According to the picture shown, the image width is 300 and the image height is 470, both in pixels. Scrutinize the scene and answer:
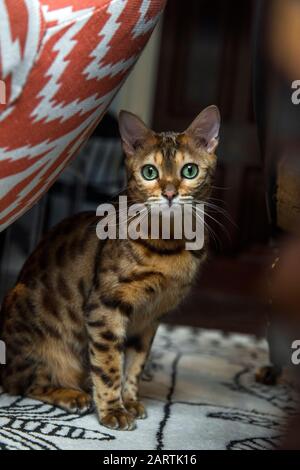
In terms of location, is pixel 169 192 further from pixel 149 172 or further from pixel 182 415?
pixel 182 415

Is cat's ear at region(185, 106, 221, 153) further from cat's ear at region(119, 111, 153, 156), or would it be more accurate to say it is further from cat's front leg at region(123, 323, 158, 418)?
cat's front leg at region(123, 323, 158, 418)

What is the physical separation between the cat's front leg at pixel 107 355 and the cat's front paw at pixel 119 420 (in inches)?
0.7

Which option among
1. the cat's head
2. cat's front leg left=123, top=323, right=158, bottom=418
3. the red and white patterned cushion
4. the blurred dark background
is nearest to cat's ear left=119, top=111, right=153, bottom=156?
the cat's head

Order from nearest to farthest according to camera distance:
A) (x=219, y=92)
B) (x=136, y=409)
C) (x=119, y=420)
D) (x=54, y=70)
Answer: (x=54, y=70) < (x=119, y=420) < (x=136, y=409) < (x=219, y=92)

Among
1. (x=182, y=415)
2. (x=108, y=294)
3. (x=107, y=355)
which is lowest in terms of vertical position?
(x=182, y=415)

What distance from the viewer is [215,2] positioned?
15.4 feet

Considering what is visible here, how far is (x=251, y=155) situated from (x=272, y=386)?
9.59 feet

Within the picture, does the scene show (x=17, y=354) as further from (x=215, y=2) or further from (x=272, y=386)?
(x=215, y=2)

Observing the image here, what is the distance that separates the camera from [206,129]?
1.52m

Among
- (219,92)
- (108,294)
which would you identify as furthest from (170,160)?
(219,92)

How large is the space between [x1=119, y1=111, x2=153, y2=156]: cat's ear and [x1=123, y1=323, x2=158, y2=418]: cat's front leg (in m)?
0.38

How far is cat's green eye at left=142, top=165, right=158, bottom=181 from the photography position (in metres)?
1.43

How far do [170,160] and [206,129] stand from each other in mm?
145

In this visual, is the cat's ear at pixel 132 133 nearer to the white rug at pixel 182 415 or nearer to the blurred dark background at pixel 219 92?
the white rug at pixel 182 415
